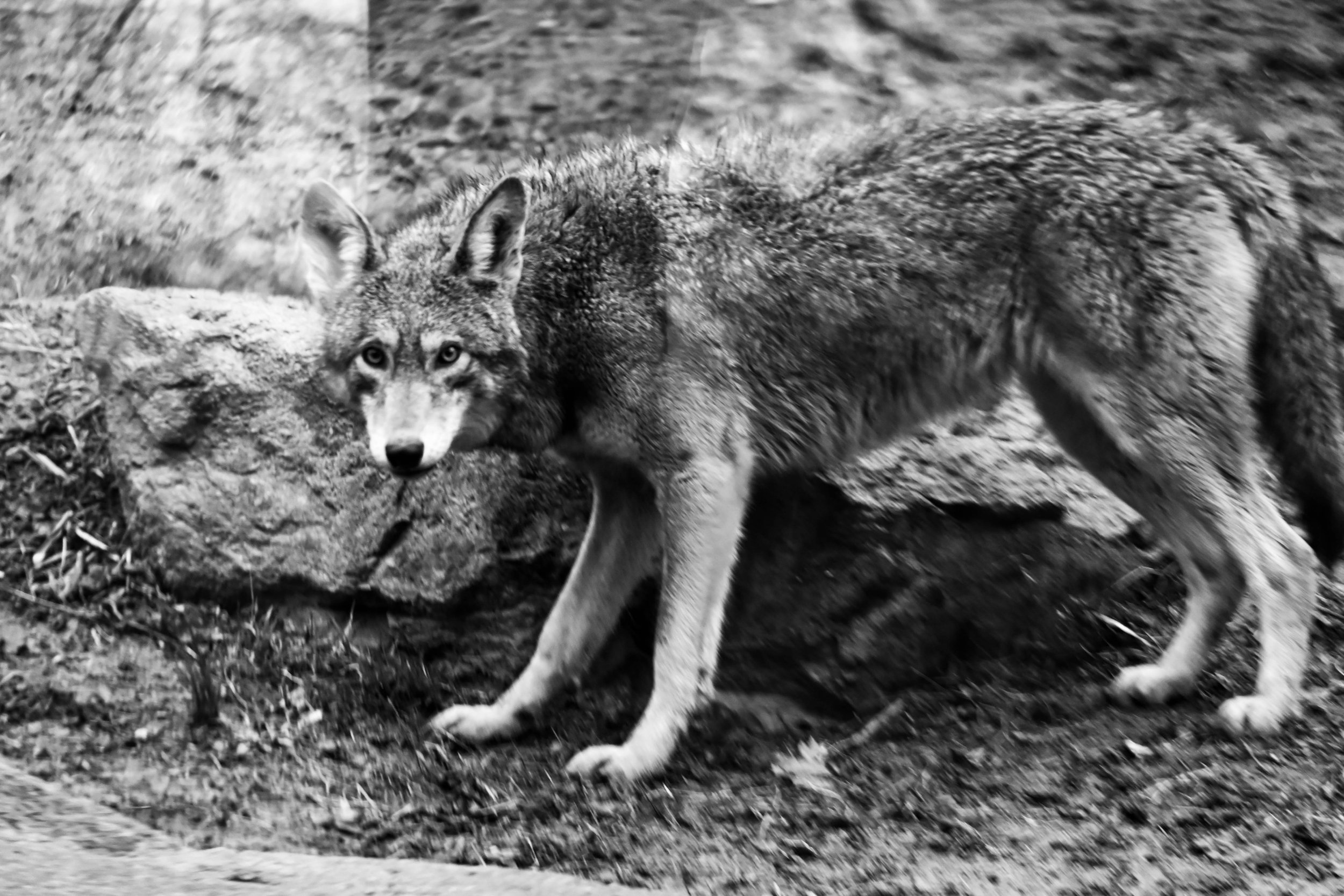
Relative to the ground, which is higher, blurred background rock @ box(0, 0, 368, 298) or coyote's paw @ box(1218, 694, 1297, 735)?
blurred background rock @ box(0, 0, 368, 298)

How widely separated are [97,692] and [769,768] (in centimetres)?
250

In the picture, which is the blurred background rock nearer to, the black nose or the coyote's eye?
the coyote's eye

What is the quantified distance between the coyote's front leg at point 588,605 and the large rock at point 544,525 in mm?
282

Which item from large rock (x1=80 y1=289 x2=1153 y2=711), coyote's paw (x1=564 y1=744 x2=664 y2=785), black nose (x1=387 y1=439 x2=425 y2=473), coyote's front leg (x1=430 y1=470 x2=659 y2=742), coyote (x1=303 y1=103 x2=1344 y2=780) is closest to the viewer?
black nose (x1=387 y1=439 x2=425 y2=473)

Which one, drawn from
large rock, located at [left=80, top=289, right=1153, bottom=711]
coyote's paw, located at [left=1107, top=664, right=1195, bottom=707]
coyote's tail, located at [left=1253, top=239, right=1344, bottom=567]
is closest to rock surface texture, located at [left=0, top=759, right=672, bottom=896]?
large rock, located at [left=80, top=289, right=1153, bottom=711]

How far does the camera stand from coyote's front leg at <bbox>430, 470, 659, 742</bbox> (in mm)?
5184

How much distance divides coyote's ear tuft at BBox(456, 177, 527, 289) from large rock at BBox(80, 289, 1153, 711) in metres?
0.98

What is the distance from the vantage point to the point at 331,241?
533 centimetres

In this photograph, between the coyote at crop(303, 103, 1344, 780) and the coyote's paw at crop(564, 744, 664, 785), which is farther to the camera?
the coyote at crop(303, 103, 1344, 780)

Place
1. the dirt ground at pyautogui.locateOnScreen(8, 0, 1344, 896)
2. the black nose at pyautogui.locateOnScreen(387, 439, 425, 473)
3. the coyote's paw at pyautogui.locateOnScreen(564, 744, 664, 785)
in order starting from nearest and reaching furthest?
the dirt ground at pyautogui.locateOnScreen(8, 0, 1344, 896) → the black nose at pyautogui.locateOnScreen(387, 439, 425, 473) → the coyote's paw at pyautogui.locateOnScreen(564, 744, 664, 785)

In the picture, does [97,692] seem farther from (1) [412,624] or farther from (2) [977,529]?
(2) [977,529]

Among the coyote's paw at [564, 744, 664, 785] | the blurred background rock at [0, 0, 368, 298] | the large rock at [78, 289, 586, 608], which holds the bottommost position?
the coyote's paw at [564, 744, 664, 785]

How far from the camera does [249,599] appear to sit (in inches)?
220

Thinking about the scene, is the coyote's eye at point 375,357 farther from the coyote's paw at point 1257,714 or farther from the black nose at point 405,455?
the coyote's paw at point 1257,714
